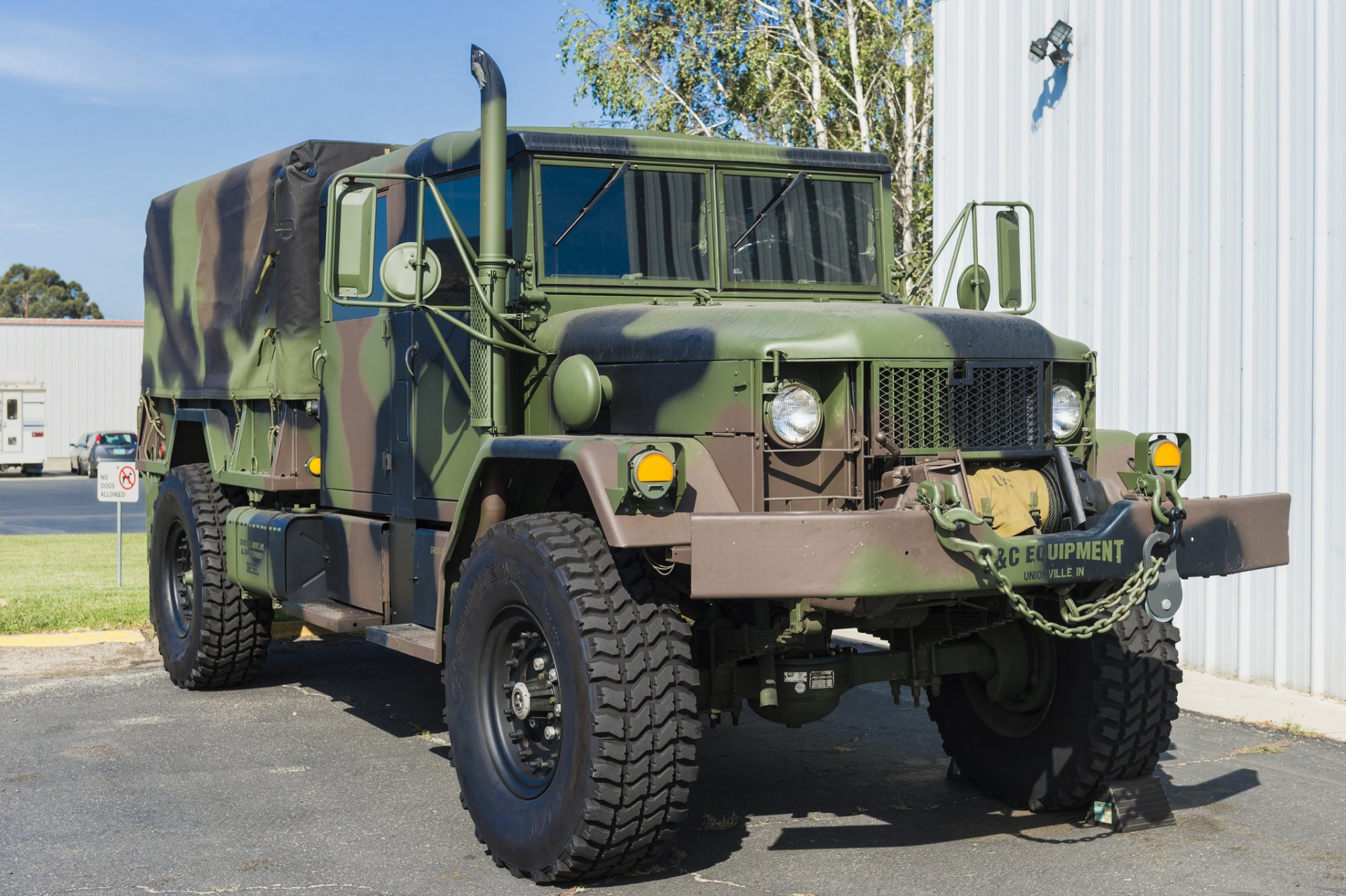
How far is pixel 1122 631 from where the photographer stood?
19.1ft

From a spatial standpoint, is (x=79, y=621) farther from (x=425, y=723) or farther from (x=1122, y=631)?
(x=1122, y=631)

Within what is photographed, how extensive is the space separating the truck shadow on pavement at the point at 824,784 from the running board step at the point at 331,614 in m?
0.69

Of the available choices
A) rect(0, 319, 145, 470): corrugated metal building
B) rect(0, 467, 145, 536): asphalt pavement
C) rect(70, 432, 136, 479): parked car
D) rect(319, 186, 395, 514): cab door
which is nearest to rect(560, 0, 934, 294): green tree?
rect(0, 467, 145, 536): asphalt pavement

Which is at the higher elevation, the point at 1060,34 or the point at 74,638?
the point at 1060,34

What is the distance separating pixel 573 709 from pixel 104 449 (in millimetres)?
33182

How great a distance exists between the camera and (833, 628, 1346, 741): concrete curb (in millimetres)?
7727

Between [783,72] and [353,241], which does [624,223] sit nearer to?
[353,241]

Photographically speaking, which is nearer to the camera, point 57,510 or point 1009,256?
point 1009,256

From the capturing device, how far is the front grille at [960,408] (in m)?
5.25

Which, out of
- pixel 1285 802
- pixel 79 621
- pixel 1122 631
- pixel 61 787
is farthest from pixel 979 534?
pixel 79 621

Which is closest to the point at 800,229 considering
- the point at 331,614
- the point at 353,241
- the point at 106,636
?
the point at 353,241

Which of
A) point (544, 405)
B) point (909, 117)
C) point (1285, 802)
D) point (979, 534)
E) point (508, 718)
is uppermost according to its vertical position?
point (909, 117)

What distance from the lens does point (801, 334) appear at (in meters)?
5.20

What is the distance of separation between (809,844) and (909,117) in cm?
2108
